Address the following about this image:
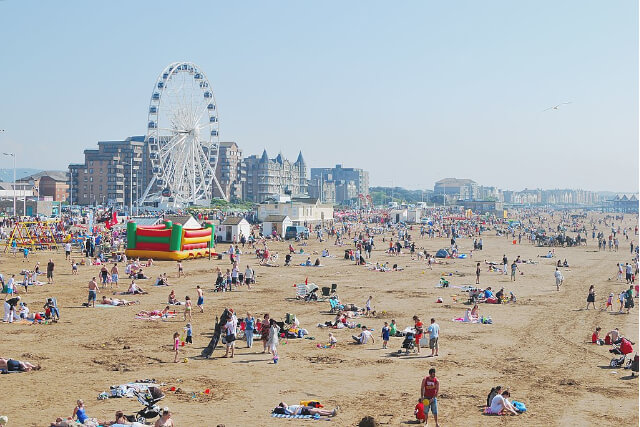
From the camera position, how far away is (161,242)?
115 feet

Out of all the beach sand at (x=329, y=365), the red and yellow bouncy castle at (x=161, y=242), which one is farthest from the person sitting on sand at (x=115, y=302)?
the red and yellow bouncy castle at (x=161, y=242)

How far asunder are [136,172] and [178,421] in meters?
121

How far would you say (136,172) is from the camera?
12662 centimetres

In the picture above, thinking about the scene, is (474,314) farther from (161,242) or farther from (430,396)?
(161,242)

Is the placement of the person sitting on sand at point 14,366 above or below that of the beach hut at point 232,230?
below

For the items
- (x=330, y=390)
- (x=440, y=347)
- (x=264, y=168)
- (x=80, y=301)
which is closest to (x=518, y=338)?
(x=440, y=347)

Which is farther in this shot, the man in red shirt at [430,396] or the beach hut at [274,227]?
the beach hut at [274,227]

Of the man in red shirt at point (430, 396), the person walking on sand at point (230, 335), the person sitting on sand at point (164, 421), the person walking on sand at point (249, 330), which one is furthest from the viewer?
the person walking on sand at point (249, 330)

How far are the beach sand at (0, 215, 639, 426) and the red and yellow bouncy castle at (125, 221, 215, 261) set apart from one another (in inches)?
361

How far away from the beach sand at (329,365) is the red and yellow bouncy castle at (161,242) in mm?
9177

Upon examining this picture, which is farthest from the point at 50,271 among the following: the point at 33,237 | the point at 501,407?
the point at 501,407

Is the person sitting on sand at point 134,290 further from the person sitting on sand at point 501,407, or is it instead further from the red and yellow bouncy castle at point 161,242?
the person sitting on sand at point 501,407

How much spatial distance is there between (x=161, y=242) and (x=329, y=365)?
73.8 ft

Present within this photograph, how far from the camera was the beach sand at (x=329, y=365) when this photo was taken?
11186 millimetres
